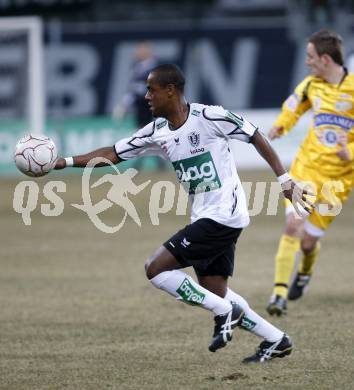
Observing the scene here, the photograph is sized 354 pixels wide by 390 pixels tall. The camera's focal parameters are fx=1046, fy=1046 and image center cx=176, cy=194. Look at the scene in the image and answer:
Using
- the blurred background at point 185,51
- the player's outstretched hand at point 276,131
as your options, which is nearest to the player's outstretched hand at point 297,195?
the player's outstretched hand at point 276,131

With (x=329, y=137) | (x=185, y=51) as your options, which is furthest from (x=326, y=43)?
(x=185, y=51)

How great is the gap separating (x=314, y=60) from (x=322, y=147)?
0.80 metres

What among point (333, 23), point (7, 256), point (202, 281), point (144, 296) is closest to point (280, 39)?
point (333, 23)

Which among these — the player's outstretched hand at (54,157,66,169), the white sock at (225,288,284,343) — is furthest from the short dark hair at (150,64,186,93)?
the white sock at (225,288,284,343)

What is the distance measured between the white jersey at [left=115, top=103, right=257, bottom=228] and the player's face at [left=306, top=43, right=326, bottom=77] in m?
2.27

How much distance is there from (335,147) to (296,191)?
256 centimetres

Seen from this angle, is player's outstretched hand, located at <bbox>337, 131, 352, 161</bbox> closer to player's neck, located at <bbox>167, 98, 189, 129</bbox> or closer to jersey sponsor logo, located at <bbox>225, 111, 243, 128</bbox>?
jersey sponsor logo, located at <bbox>225, 111, 243, 128</bbox>

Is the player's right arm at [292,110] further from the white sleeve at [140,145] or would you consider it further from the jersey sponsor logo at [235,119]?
the jersey sponsor logo at [235,119]

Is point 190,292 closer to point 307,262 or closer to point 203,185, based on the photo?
point 203,185

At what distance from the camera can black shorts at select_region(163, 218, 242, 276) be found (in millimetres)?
7020

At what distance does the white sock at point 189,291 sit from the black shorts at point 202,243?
0.12m

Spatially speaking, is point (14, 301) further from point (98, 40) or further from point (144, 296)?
point (98, 40)

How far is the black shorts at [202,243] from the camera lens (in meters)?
7.02

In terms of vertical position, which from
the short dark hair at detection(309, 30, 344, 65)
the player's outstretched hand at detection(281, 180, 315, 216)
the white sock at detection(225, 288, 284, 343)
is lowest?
the white sock at detection(225, 288, 284, 343)
